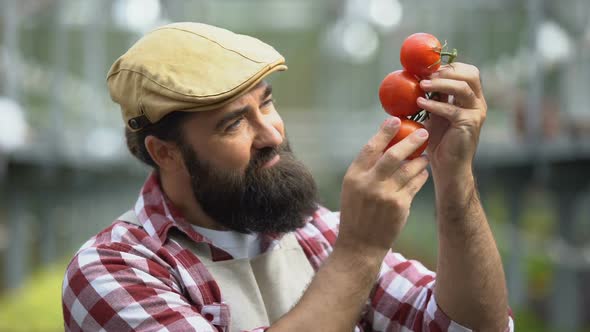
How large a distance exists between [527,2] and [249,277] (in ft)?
22.1

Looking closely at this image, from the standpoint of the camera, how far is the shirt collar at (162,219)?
83.2 inches

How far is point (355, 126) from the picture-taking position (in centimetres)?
1753

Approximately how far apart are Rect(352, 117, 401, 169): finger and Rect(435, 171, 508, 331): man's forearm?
0.68 feet

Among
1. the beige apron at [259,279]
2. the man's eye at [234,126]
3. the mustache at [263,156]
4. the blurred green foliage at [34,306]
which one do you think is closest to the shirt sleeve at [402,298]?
the beige apron at [259,279]

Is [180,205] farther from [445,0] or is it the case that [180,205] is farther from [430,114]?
[445,0]

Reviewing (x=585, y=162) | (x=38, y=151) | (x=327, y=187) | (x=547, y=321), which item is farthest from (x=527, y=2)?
(x=327, y=187)

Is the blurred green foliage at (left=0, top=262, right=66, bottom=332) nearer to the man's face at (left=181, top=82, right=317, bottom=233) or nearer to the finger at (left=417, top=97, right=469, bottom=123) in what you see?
the man's face at (left=181, top=82, right=317, bottom=233)

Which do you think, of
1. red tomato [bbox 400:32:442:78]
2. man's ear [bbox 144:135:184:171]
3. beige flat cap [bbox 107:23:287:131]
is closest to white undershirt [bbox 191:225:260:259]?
man's ear [bbox 144:135:184:171]

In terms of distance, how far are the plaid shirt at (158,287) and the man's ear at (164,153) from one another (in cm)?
7

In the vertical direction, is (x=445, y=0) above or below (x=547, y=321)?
above

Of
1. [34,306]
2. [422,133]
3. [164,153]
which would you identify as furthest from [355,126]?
[422,133]

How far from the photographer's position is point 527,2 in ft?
27.0

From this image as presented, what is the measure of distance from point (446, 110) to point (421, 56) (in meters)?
0.18

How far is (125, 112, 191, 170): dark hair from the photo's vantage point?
219cm
